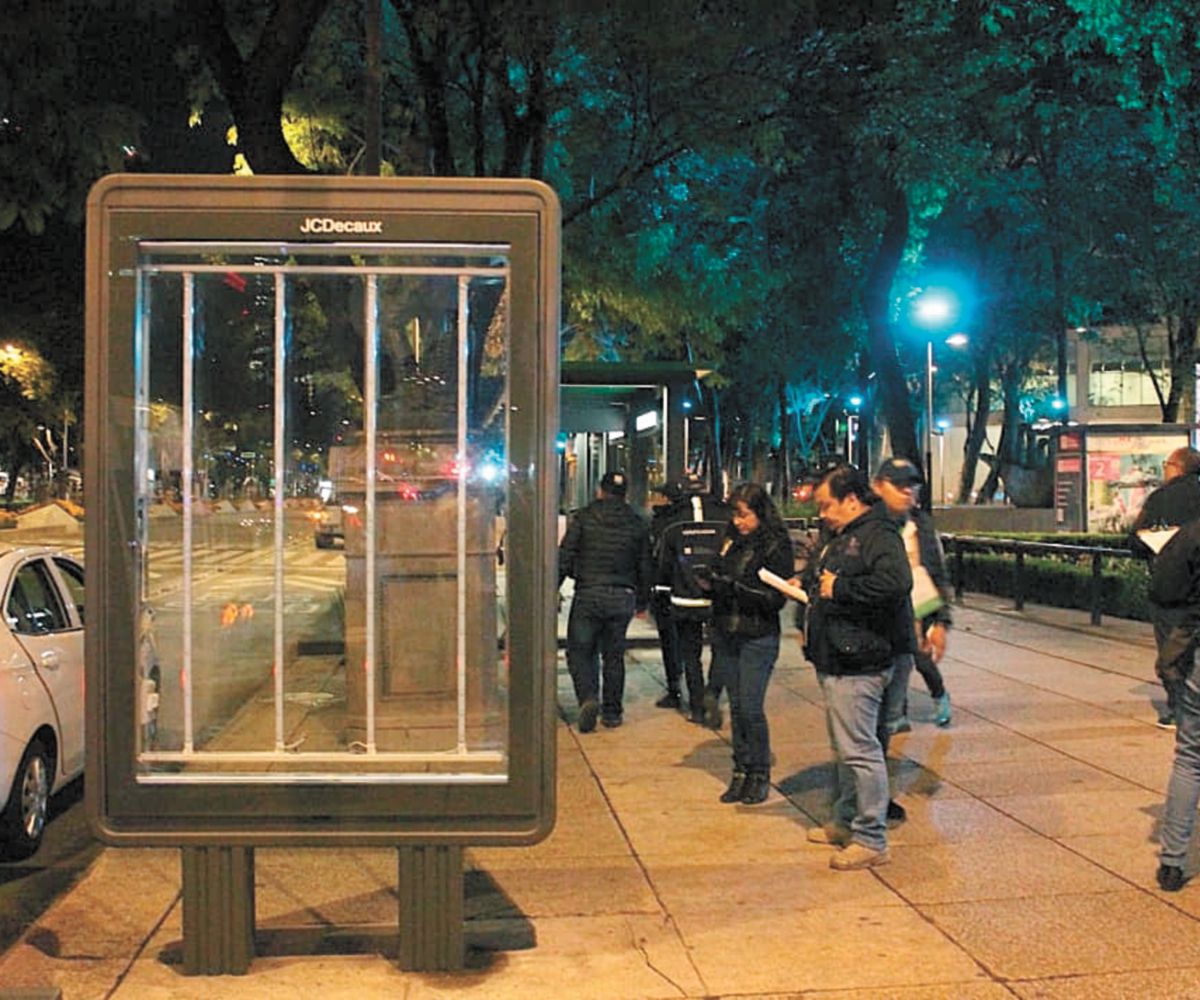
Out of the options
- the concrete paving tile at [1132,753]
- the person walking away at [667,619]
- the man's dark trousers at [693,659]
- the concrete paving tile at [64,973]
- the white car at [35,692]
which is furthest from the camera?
the person walking away at [667,619]

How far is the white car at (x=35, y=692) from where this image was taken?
5977mm

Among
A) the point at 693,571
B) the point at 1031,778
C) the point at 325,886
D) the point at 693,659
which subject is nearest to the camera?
the point at 325,886

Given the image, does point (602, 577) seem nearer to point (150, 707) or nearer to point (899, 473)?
point (899, 473)

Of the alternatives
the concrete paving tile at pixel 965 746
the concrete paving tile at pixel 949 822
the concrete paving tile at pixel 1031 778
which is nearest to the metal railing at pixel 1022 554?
the concrete paving tile at pixel 965 746

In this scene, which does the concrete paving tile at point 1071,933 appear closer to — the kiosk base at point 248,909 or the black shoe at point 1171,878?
the black shoe at point 1171,878

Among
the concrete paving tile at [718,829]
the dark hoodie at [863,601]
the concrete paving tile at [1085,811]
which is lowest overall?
the concrete paving tile at [718,829]

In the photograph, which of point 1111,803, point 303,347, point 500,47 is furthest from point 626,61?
point 1111,803

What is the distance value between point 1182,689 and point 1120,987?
1.44 meters

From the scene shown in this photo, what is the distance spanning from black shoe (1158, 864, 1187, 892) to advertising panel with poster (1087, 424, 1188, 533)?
1511cm

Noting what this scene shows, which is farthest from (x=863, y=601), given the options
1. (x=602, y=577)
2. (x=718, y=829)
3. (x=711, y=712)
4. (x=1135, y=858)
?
(x=711, y=712)

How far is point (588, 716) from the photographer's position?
351 inches

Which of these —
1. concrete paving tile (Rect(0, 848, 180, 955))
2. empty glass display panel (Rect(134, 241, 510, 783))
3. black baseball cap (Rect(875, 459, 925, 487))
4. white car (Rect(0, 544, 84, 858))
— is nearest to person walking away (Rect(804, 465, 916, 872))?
black baseball cap (Rect(875, 459, 925, 487))

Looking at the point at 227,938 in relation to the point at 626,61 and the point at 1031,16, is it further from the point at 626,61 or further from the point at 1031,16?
the point at 1031,16

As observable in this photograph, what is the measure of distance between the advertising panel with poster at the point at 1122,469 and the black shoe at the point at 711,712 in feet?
41.8
